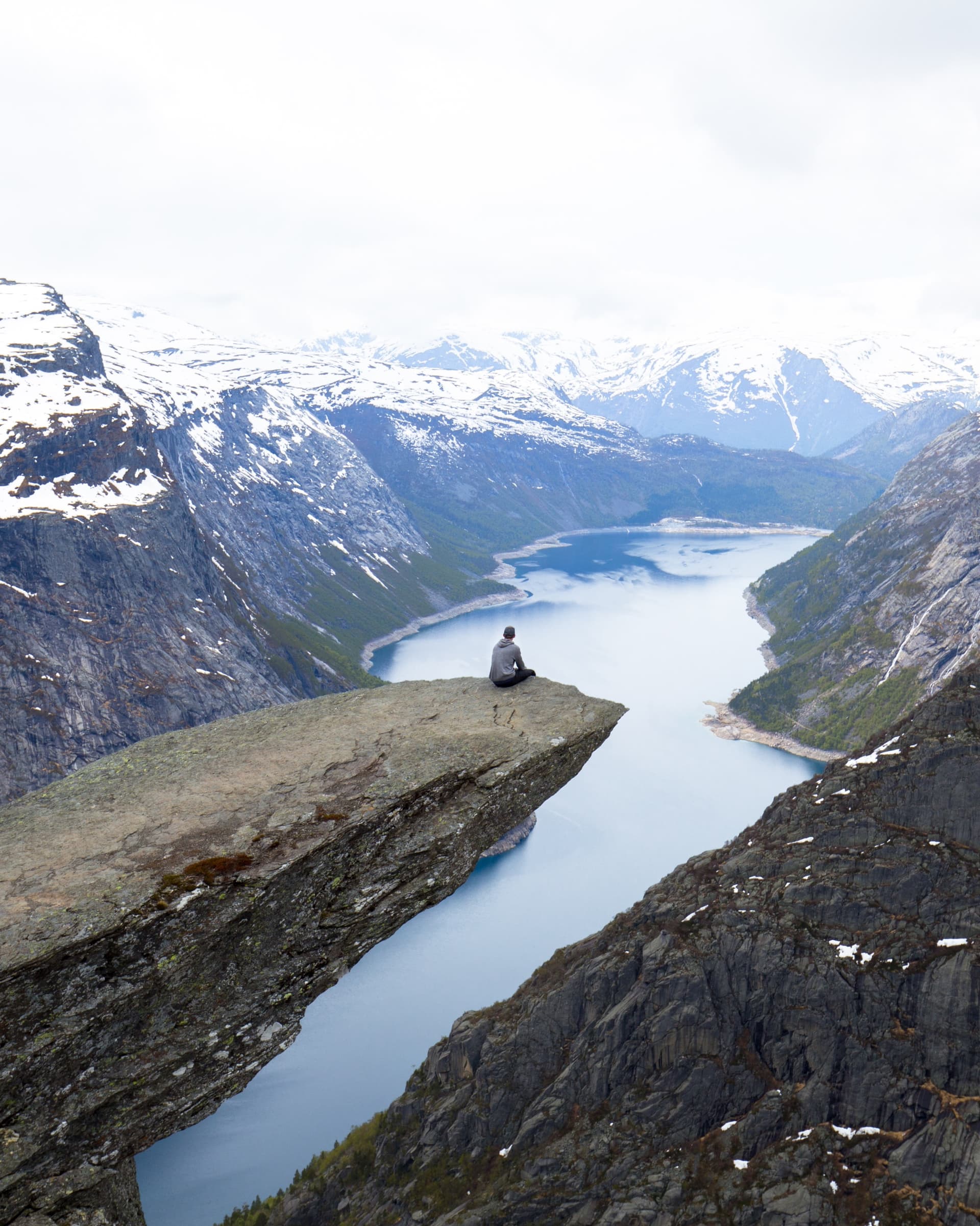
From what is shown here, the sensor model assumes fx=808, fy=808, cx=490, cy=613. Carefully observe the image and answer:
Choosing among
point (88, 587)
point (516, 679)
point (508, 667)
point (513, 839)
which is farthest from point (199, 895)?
point (88, 587)

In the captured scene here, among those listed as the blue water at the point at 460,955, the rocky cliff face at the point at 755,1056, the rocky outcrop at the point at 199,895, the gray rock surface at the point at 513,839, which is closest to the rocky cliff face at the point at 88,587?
the blue water at the point at 460,955

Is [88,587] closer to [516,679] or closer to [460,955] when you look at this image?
[460,955]

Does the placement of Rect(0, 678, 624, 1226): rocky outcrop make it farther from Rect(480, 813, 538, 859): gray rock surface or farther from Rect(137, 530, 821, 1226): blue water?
Rect(480, 813, 538, 859): gray rock surface

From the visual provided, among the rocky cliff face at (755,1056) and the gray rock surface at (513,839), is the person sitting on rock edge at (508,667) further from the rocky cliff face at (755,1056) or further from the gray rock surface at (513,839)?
the gray rock surface at (513,839)

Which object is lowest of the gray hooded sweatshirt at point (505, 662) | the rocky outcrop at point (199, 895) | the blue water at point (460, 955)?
the blue water at point (460, 955)

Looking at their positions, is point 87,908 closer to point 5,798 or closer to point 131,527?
point 5,798

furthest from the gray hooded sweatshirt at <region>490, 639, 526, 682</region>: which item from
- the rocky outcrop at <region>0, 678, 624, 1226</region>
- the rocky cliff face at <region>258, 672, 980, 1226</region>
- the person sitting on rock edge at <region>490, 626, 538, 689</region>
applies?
the rocky cliff face at <region>258, 672, 980, 1226</region>
